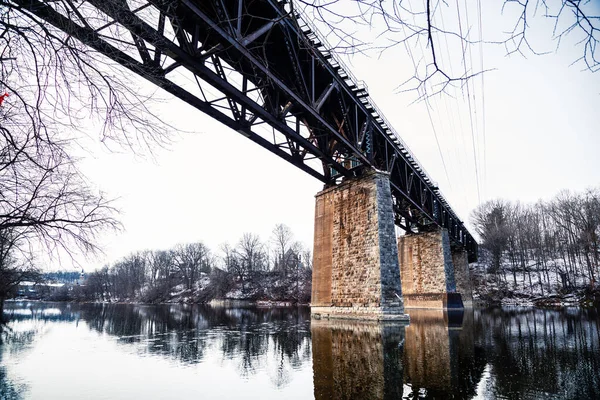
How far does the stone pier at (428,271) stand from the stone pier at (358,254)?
49.7 ft

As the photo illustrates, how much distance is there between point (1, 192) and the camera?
3.87 metres

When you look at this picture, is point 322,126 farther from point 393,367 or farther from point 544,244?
point 544,244

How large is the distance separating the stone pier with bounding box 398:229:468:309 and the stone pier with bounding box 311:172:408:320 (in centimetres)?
1514

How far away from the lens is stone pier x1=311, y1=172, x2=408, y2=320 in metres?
15.6

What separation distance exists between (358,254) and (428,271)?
55.5ft

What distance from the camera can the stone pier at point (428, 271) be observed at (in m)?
29.0

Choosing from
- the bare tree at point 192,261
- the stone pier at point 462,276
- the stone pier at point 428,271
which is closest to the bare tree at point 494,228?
the stone pier at point 462,276

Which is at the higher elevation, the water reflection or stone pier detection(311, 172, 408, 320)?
stone pier detection(311, 172, 408, 320)

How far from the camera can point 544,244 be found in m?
61.1

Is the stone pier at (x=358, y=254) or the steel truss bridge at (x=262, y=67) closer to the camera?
the steel truss bridge at (x=262, y=67)

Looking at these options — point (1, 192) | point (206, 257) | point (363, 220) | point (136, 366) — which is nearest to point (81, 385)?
point (136, 366)

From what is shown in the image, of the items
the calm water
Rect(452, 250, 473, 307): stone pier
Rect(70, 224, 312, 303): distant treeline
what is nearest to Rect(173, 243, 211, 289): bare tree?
Rect(70, 224, 312, 303): distant treeline

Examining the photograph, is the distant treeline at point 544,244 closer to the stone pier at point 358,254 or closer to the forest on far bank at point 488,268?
the forest on far bank at point 488,268

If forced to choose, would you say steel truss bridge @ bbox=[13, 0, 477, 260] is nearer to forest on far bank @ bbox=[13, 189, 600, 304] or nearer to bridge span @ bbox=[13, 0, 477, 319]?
bridge span @ bbox=[13, 0, 477, 319]
